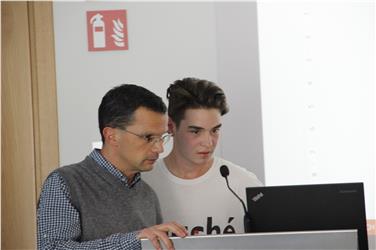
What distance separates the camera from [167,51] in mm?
3230

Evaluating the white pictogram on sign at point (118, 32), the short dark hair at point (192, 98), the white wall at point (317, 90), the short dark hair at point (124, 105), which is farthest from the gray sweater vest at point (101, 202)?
the white pictogram on sign at point (118, 32)

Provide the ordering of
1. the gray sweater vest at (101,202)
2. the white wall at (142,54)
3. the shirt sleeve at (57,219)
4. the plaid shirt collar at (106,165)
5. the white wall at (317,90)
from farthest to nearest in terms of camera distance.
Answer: the white wall at (142,54), the white wall at (317,90), the plaid shirt collar at (106,165), the gray sweater vest at (101,202), the shirt sleeve at (57,219)

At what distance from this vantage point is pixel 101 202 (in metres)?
2.10

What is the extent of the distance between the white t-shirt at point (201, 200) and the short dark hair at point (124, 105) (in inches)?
18.0

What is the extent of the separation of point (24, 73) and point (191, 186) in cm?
108

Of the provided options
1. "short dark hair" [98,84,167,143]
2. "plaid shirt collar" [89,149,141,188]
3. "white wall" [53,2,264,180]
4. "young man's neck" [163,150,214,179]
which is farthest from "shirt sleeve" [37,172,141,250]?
"white wall" [53,2,264,180]

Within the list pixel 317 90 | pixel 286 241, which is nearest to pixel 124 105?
pixel 286 241

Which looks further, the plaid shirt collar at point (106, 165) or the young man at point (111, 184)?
the plaid shirt collar at point (106, 165)

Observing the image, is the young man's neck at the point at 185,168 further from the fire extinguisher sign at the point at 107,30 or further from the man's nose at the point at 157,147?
the fire extinguisher sign at the point at 107,30

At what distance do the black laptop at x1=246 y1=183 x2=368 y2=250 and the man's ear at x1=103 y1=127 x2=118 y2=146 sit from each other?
1.55 ft

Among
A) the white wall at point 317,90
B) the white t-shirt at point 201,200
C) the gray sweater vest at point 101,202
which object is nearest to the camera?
the gray sweater vest at point 101,202

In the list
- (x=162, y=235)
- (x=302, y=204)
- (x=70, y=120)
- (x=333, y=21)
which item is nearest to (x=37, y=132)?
(x=70, y=120)

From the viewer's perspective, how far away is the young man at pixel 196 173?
261 centimetres

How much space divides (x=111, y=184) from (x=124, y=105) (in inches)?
9.7
